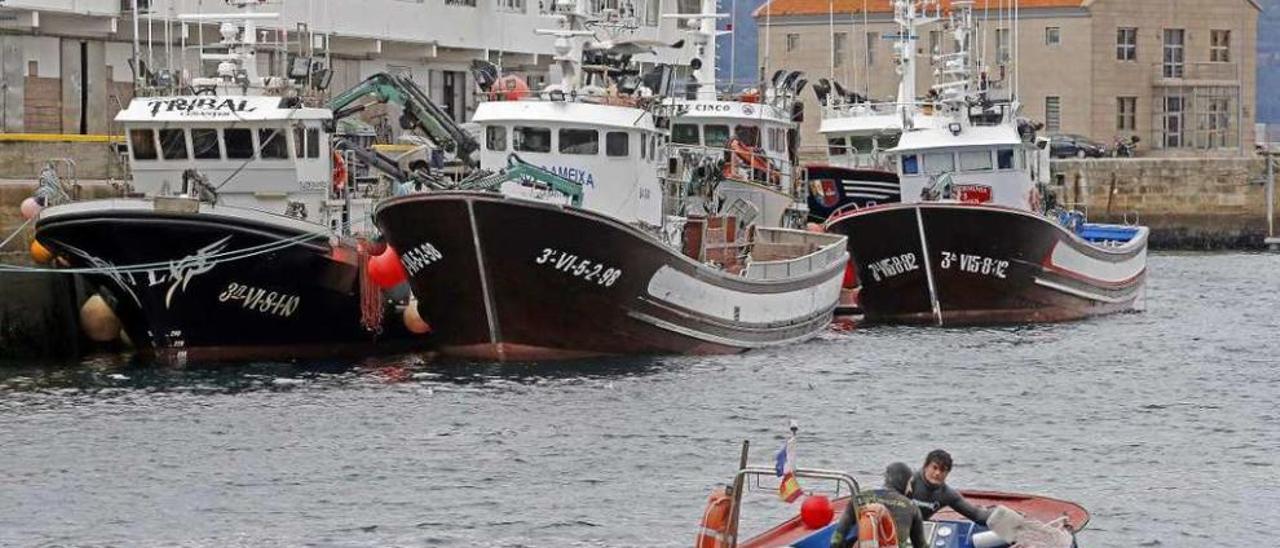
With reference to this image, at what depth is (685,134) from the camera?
49281mm

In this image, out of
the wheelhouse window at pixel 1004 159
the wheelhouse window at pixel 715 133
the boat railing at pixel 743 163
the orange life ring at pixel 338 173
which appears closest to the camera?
the orange life ring at pixel 338 173

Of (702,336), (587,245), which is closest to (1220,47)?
(702,336)

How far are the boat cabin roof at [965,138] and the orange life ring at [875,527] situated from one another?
27879 mm

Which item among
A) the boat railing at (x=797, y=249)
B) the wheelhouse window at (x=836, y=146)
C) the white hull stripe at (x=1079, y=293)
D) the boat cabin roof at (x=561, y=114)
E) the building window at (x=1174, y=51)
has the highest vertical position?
the building window at (x=1174, y=51)

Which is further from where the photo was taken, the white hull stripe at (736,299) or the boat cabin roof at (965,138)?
the boat cabin roof at (965,138)

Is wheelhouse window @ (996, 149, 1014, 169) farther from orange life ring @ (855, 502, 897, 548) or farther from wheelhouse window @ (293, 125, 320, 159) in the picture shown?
orange life ring @ (855, 502, 897, 548)

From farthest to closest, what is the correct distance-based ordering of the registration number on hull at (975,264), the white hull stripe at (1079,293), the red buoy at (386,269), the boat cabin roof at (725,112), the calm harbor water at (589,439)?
the boat cabin roof at (725,112)
the white hull stripe at (1079,293)
the registration number on hull at (975,264)
the red buoy at (386,269)
the calm harbor water at (589,439)

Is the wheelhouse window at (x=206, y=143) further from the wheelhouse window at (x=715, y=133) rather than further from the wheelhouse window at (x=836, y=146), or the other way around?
the wheelhouse window at (x=836, y=146)

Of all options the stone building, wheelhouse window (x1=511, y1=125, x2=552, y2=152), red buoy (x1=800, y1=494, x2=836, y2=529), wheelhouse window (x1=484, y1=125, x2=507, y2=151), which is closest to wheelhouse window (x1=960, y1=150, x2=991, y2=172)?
wheelhouse window (x1=511, y1=125, x2=552, y2=152)

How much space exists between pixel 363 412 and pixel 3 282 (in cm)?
740

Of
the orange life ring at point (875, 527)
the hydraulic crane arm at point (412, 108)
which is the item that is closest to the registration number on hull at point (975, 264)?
the hydraulic crane arm at point (412, 108)

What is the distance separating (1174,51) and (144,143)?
58884mm

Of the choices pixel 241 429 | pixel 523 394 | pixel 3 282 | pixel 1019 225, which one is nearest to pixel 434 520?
pixel 241 429

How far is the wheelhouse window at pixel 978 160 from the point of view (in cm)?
4641
